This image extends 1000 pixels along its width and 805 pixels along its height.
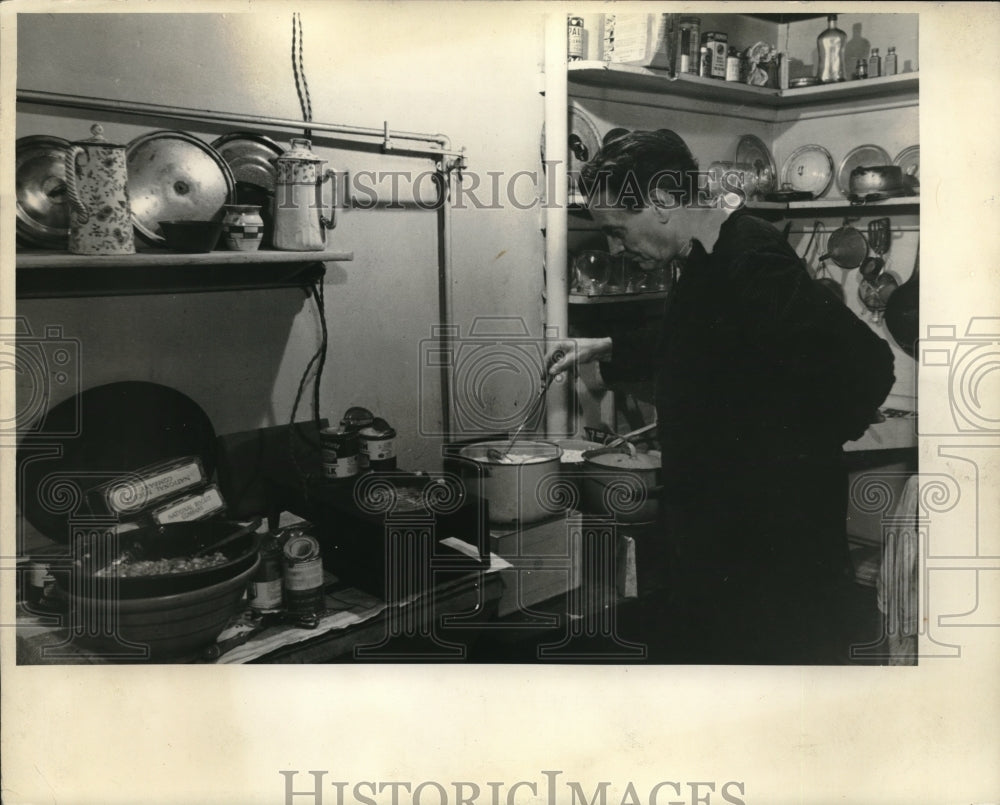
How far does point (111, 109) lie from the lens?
1.29 metres

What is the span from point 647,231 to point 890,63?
1.56 ft

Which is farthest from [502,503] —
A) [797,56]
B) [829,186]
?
[797,56]

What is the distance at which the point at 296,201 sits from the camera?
54.1 inches

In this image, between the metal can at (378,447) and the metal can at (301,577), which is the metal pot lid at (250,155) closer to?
the metal can at (378,447)

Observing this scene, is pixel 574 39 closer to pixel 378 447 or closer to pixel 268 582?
pixel 378 447

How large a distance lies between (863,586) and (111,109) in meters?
1.50

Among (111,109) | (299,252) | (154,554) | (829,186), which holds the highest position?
(111,109)

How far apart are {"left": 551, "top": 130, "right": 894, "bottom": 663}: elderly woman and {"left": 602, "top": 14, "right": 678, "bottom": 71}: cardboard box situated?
0.41 ft

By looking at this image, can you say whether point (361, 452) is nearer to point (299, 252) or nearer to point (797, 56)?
point (299, 252)

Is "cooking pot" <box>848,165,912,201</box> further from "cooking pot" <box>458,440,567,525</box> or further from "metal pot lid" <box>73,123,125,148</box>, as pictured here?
"metal pot lid" <box>73,123,125,148</box>

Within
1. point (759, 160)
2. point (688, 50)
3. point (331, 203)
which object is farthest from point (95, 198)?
point (759, 160)

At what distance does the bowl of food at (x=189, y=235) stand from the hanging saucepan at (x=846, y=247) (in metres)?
1.04

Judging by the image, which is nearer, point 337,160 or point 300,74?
point 300,74

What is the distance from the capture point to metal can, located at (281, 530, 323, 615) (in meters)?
1.28
